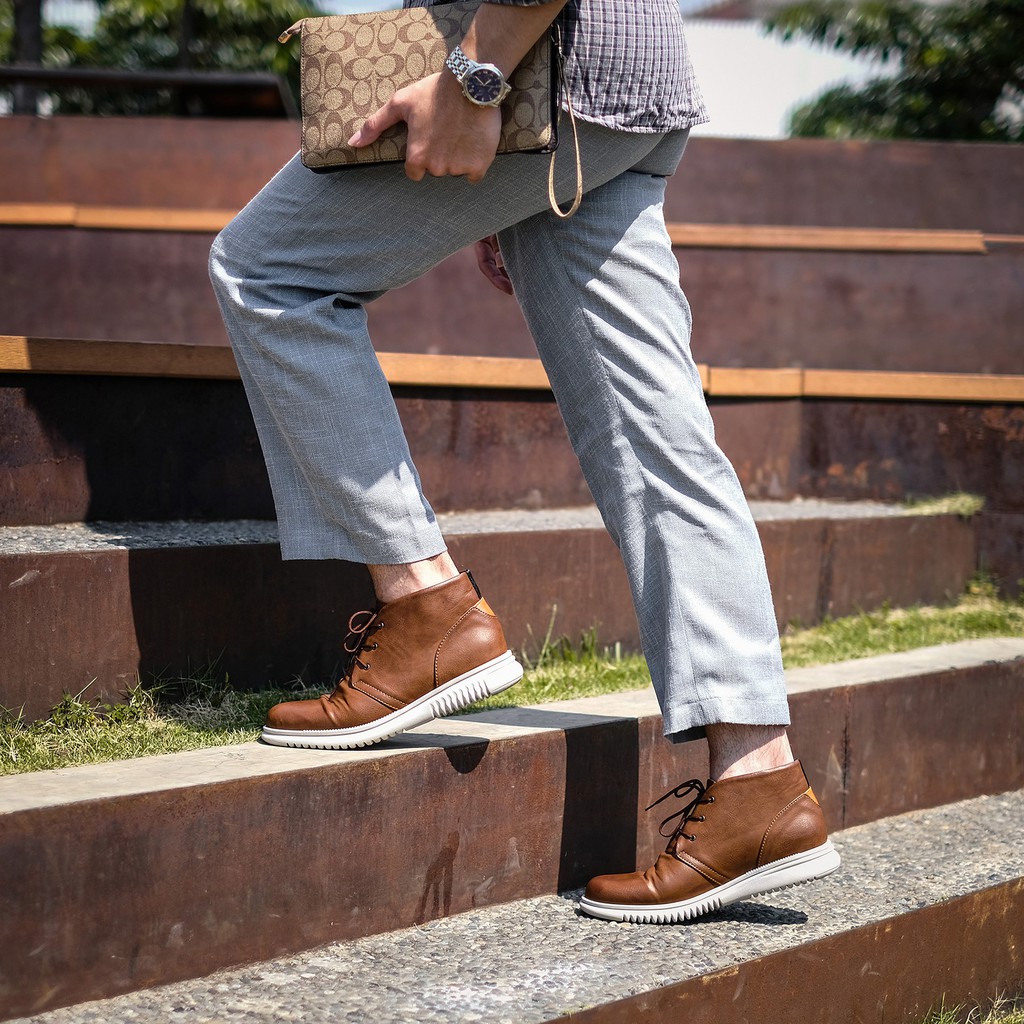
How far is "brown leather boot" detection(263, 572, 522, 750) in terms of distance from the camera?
183 centimetres

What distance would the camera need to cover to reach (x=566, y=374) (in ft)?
Result: 6.09

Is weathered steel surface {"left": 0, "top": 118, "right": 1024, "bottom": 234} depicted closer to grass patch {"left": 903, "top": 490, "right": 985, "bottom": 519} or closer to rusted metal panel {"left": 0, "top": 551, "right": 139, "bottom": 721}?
grass patch {"left": 903, "top": 490, "right": 985, "bottom": 519}

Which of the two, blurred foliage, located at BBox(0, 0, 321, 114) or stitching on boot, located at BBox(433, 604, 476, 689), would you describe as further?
blurred foliage, located at BBox(0, 0, 321, 114)

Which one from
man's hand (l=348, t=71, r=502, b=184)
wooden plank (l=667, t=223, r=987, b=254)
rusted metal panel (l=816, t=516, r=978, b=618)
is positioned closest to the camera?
man's hand (l=348, t=71, r=502, b=184)

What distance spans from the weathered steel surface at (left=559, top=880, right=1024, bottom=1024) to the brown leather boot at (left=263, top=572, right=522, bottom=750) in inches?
19.6

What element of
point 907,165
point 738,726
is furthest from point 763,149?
point 738,726

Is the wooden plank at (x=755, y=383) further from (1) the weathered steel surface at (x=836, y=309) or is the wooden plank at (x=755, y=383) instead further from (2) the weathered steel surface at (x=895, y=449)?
(1) the weathered steel surface at (x=836, y=309)

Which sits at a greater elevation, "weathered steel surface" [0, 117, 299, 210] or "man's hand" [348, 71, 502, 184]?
"weathered steel surface" [0, 117, 299, 210]

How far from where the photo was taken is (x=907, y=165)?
446 centimetres

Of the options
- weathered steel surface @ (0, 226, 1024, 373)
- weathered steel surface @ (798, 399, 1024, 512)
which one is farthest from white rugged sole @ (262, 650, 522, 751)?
weathered steel surface @ (0, 226, 1024, 373)

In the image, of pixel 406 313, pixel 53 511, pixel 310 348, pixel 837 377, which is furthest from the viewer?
pixel 406 313

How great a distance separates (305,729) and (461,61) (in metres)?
0.97

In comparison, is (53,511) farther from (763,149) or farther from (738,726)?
(763,149)

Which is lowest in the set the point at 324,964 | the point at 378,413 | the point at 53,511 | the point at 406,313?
the point at 324,964
